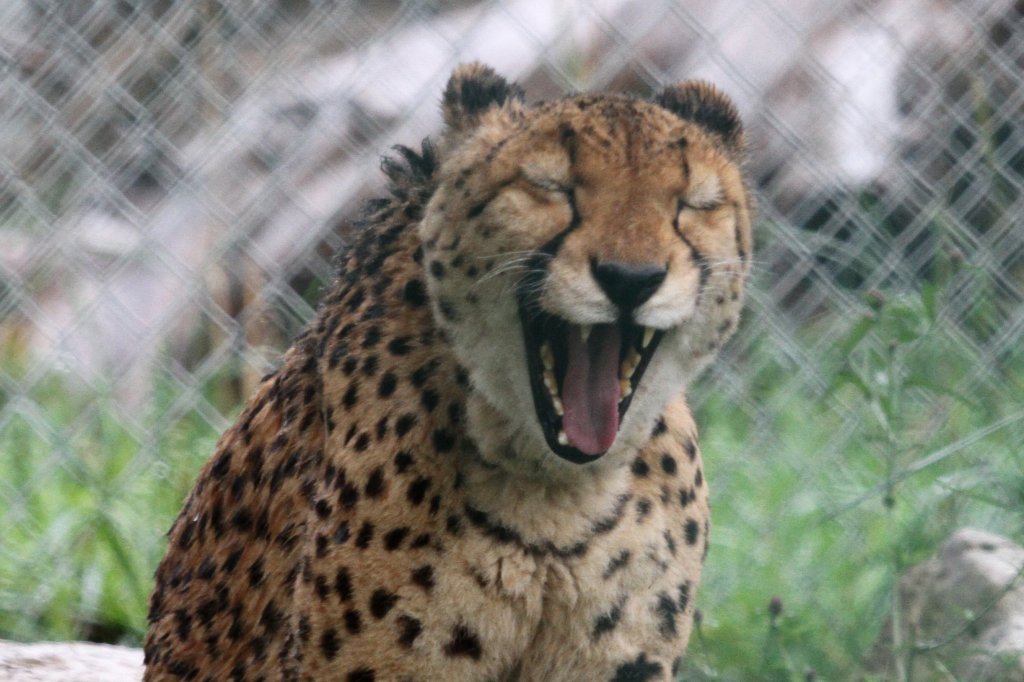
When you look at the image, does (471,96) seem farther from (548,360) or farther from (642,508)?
(642,508)

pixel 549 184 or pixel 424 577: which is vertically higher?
pixel 549 184

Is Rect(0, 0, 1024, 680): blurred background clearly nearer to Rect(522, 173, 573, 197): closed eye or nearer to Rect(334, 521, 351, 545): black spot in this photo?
Rect(334, 521, 351, 545): black spot

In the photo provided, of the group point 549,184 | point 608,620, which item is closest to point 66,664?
point 608,620

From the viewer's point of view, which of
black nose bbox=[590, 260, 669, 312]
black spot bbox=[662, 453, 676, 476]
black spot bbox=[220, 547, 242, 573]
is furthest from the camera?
black spot bbox=[220, 547, 242, 573]

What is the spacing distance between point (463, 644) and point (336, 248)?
212 centimetres

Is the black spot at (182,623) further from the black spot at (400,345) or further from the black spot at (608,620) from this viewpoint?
the black spot at (608,620)

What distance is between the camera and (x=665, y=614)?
2.64m

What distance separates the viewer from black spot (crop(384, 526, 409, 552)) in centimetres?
253

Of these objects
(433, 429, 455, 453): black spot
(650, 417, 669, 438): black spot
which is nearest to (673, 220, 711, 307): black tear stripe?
(650, 417, 669, 438): black spot

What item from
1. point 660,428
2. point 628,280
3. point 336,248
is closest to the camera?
point 628,280

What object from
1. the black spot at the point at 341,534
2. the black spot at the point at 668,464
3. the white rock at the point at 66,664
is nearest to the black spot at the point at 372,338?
the black spot at the point at 341,534

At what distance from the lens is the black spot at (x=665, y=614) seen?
2639 mm

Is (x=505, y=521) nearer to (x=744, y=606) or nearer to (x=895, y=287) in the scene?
(x=744, y=606)

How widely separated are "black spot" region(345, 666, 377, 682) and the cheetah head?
399 millimetres
